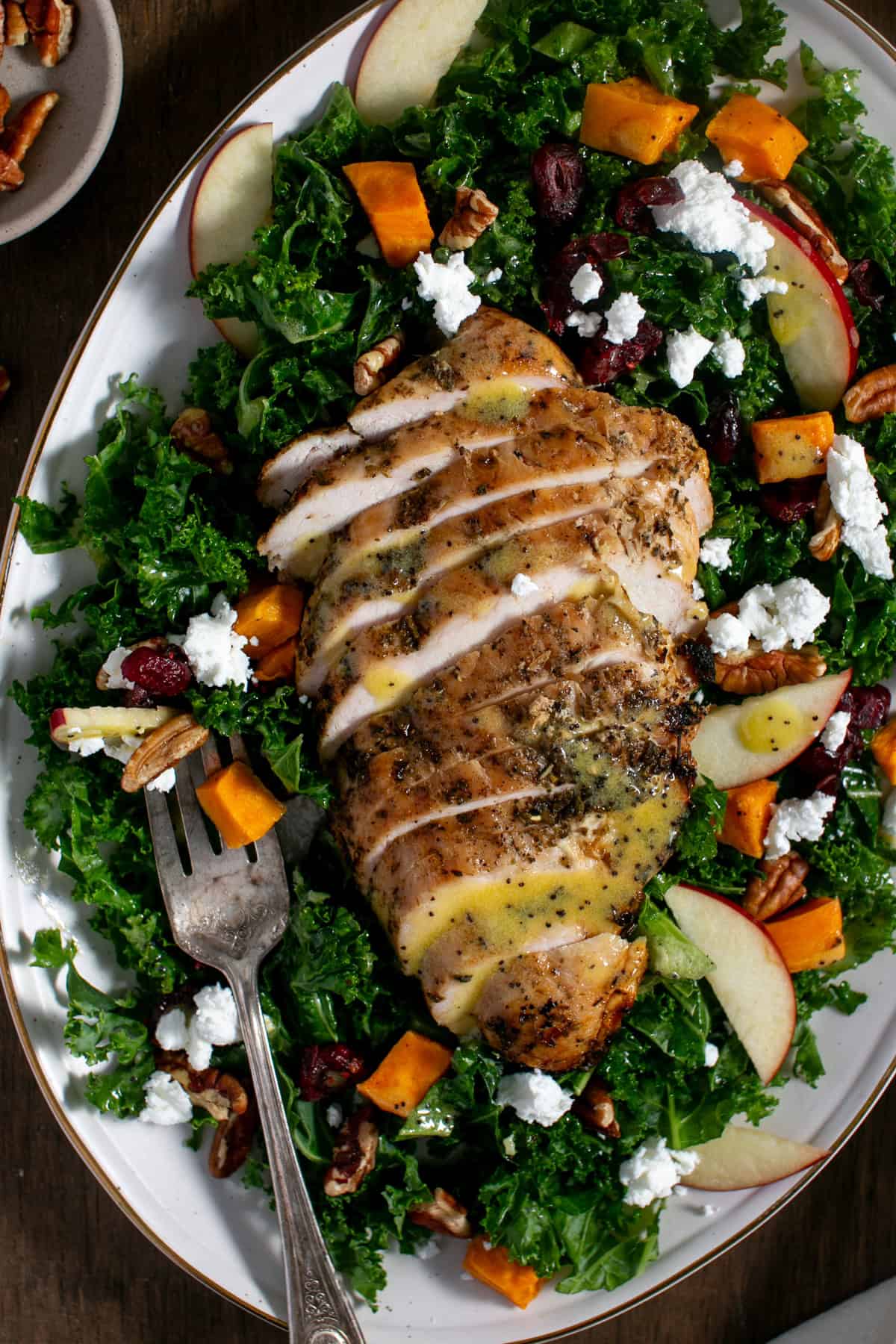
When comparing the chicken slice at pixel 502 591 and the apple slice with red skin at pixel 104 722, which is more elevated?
the chicken slice at pixel 502 591

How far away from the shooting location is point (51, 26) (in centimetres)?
350

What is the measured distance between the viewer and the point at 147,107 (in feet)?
12.1

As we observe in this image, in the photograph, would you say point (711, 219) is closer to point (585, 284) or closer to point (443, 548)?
point (585, 284)

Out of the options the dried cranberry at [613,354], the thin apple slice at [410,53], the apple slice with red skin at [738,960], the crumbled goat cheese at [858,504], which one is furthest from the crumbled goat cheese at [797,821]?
the thin apple slice at [410,53]

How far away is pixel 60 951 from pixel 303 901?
81 centimetres

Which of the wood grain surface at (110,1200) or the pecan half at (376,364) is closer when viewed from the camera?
the pecan half at (376,364)

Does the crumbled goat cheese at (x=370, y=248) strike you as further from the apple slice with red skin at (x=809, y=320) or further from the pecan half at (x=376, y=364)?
the apple slice with red skin at (x=809, y=320)

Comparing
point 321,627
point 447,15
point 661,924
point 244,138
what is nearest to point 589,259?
point 447,15

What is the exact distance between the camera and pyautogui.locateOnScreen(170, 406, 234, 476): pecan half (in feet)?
11.0

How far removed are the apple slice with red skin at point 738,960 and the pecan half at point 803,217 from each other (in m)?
2.02

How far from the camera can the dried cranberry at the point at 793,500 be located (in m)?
3.50

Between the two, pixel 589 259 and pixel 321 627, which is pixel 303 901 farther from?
pixel 589 259

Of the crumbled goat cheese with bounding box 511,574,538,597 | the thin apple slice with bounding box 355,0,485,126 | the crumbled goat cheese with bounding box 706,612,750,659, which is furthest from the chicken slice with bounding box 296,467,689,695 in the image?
the thin apple slice with bounding box 355,0,485,126

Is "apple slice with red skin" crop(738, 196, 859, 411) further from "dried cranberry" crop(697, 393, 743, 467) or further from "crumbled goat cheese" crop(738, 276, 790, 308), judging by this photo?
"dried cranberry" crop(697, 393, 743, 467)
